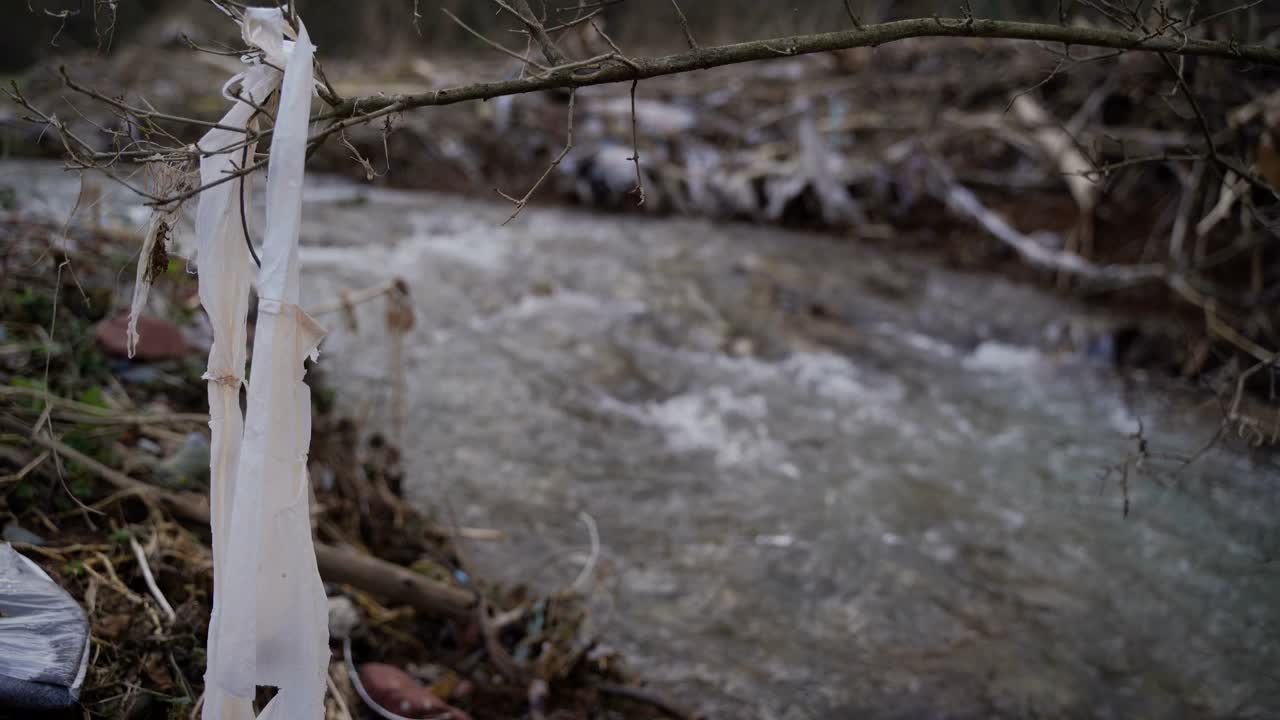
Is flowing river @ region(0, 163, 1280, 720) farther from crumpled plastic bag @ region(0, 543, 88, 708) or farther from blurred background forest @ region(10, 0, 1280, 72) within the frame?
blurred background forest @ region(10, 0, 1280, 72)

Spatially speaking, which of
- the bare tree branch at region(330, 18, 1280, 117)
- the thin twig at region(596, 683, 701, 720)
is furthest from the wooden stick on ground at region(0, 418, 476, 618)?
the bare tree branch at region(330, 18, 1280, 117)

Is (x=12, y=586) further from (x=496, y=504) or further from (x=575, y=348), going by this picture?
(x=575, y=348)

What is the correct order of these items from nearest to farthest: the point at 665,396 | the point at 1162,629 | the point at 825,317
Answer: the point at 1162,629 → the point at 665,396 → the point at 825,317

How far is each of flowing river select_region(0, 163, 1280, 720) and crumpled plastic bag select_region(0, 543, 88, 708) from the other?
4.99 feet

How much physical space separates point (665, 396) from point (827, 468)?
103cm

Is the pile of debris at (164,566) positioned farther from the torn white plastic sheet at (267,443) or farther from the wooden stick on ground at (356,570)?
the torn white plastic sheet at (267,443)

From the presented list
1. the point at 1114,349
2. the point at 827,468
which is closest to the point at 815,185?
the point at 1114,349

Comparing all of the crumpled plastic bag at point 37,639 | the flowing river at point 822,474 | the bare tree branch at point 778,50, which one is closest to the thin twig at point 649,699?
the flowing river at point 822,474

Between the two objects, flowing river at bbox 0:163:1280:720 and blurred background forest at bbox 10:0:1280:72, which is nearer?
flowing river at bbox 0:163:1280:720

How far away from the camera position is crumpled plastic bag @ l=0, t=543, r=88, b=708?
1583mm

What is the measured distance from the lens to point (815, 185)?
7871 millimetres

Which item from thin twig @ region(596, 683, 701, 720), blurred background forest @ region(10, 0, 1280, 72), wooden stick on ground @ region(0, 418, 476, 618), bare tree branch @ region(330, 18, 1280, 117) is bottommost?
thin twig @ region(596, 683, 701, 720)

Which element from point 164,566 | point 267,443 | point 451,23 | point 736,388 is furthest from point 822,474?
point 451,23

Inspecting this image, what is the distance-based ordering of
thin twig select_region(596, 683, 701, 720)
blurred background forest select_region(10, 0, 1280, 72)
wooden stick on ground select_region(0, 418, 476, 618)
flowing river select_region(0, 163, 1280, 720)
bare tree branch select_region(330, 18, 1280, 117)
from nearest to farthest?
bare tree branch select_region(330, 18, 1280, 117) < wooden stick on ground select_region(0, 418, 476, 618) < thin twig select_region(596, 683, 701, 720) < flowing river select_region(0, 163, 1280, 720) < blurred background forest select_region(10, 0, 1280, 72)
